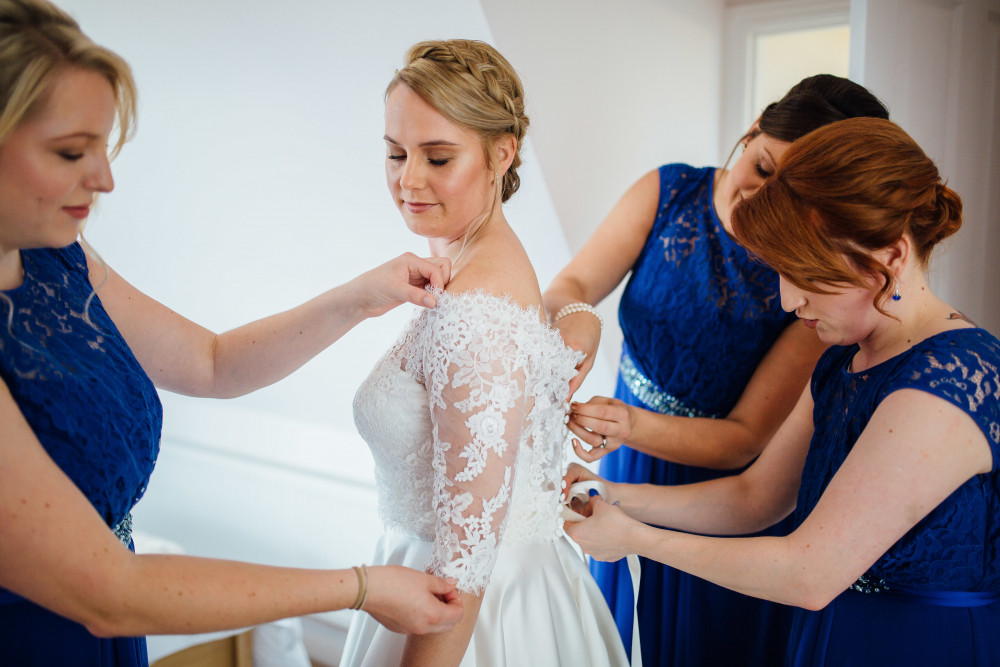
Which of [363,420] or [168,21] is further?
[168,21]

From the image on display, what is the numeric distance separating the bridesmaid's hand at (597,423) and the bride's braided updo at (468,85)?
0.57 metres

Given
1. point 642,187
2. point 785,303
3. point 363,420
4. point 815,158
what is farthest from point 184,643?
point 815,158

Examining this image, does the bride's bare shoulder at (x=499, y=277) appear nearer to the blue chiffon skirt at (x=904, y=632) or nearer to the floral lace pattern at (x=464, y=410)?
the floral lace pattern at (x=464, y=410)

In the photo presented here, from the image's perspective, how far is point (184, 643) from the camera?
2670 mm

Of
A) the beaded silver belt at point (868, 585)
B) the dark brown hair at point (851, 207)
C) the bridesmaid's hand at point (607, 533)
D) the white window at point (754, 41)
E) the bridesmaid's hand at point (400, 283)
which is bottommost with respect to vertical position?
the beaded silver belt at point (868, 585)

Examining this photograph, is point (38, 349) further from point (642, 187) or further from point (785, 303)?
point (642, 187)

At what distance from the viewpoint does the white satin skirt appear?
152 cm

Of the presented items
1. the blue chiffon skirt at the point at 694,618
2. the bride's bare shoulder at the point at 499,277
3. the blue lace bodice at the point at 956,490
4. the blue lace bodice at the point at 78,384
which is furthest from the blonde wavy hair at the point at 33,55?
the blue chiffon skirt at the point at 694,618

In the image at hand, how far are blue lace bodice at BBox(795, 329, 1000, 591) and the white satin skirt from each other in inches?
20.6

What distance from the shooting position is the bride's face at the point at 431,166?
1.47m

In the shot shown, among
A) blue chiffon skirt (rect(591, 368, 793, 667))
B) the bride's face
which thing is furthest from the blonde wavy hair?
blue chiffon skirt (rect(591, 368, 793, 667))

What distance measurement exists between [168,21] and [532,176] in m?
1.37

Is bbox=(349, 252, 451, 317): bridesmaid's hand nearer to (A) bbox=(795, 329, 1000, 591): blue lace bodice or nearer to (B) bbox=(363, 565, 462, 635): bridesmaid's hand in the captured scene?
(B) bbox=(363, 565, 462, 635): bridesmaid's hand

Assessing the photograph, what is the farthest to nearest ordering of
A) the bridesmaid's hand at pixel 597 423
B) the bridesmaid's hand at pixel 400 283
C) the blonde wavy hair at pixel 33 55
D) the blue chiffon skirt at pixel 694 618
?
the blue chiffon skirt at pixel 694 618 → the bridesmaid's hand at pixel 597 423 → the bridesmaid's hand at pixel 400 283 → the blonde wavy hair at pixel 33 55
